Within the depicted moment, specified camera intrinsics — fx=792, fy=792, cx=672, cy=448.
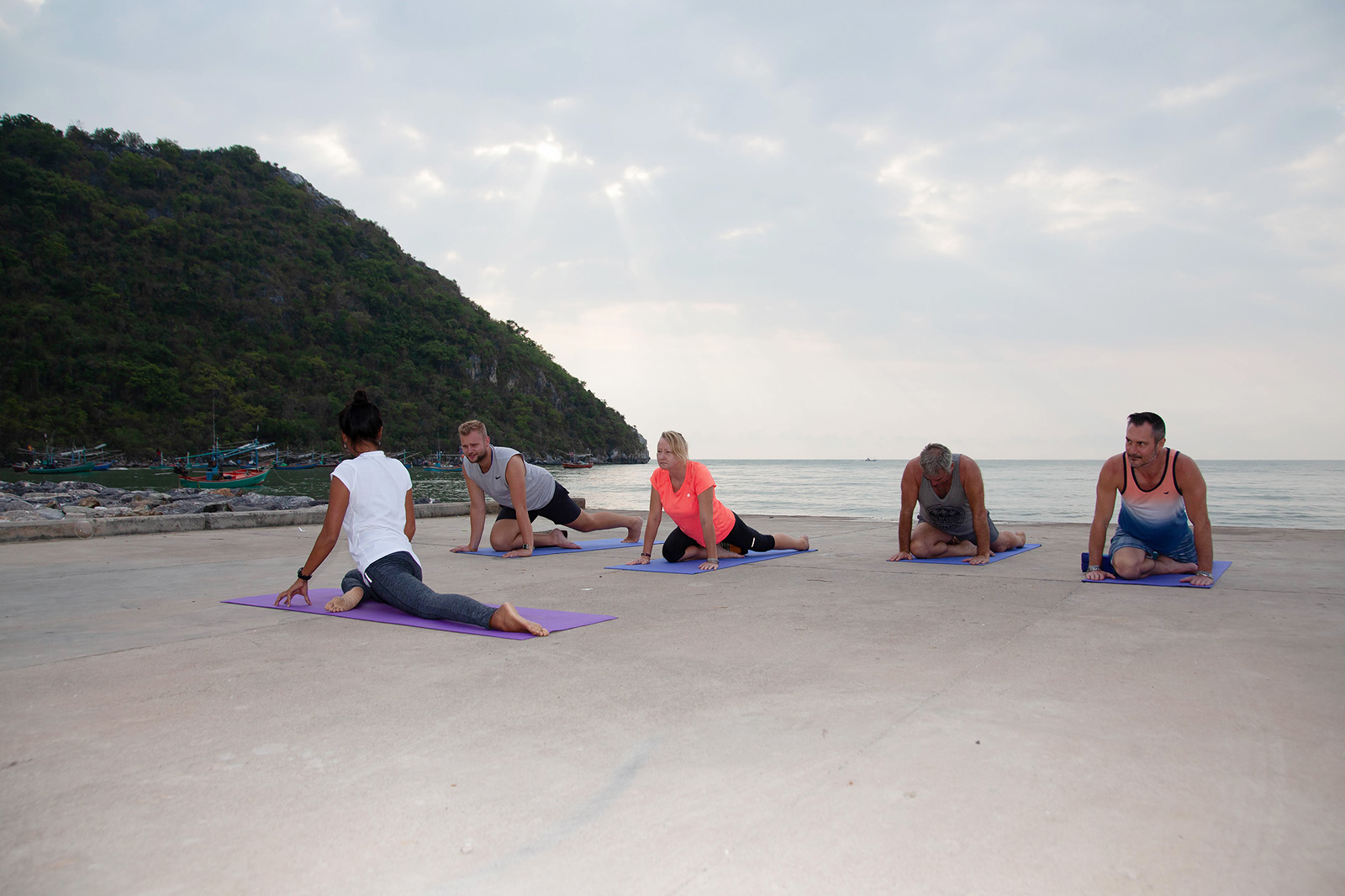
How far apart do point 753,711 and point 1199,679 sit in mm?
1636

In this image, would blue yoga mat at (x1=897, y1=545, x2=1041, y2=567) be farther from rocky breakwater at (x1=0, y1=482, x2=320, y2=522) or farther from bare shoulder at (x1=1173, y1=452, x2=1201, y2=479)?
rocky breakwater at (x1=0, y1=482, x2=320, y2=522)

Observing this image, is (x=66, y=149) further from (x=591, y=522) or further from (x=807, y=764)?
(x=807, y=764)

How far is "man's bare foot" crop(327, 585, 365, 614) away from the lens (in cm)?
425

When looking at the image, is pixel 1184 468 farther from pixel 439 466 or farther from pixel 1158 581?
pixel 439 466

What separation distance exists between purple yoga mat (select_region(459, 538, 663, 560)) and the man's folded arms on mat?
257 cm

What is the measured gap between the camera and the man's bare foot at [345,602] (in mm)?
4250

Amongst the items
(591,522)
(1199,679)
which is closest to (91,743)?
(1199,679)

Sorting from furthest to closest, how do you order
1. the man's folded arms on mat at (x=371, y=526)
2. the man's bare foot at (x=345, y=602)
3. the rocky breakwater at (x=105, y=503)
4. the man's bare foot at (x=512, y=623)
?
the rocky breakwater at (x=105, y=503)
the man's bare foot at (x=345, y=602)
the man's folded arms on mat at (x=371, y=526)
the man's bare foot at (x=512, y=623)

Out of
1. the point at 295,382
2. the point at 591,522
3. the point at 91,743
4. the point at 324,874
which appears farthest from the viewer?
the point at 295,382

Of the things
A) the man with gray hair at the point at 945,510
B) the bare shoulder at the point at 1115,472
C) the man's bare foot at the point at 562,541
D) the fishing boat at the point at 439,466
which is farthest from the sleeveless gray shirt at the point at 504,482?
the fishing boat at the point at 439,466

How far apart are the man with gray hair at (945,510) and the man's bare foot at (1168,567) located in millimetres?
1149

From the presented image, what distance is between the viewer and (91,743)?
A: 2.18 m

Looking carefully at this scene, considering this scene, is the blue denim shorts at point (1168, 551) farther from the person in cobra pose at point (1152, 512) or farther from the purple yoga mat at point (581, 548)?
the purple yoga mat at point (581, 548)

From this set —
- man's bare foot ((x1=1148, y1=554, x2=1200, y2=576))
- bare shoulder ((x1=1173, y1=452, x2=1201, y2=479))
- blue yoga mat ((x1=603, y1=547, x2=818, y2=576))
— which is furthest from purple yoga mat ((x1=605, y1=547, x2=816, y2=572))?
bare shoulder ((x1=1173, y1=452, x2=1201, y2=479))
